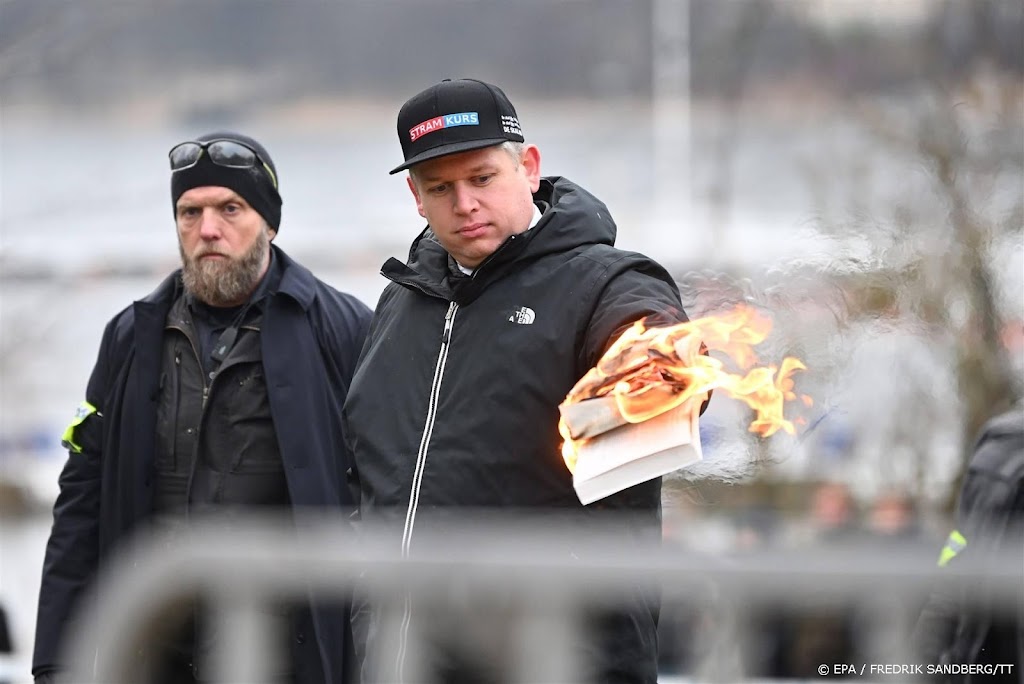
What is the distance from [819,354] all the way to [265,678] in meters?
4.23

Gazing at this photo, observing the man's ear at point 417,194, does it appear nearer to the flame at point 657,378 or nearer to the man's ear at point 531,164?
the man's ear at point 531,164

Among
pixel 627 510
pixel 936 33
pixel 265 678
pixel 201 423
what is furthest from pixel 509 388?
pixel 936 33

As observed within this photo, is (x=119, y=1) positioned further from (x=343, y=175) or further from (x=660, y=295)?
(x=660, y=295)

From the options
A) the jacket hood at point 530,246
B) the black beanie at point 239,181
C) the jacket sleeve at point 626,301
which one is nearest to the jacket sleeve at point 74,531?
the black beanie at point 239,181

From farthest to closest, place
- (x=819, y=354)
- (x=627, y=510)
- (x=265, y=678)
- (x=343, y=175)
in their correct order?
(x=343, y=175) < (x=819, y=354) < (x=627, y=510) < (x=265, y=678)

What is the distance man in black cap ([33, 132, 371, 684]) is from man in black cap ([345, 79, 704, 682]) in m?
0.73

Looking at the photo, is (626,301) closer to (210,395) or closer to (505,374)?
(505,374)

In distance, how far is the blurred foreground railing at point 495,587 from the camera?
5.97 ft

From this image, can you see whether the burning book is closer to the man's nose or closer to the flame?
the flame

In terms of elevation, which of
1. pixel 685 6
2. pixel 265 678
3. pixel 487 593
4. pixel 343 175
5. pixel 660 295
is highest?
pixel 685 6

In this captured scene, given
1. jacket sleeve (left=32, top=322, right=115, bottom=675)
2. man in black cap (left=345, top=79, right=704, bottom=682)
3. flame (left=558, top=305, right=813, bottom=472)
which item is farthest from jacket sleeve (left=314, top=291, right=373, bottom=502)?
flame (left=558, top=305, right=813, bottom=472)

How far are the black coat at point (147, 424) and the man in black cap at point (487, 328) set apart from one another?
67 cm

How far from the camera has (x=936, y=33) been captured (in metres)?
8.67

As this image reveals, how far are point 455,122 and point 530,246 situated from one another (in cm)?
33
